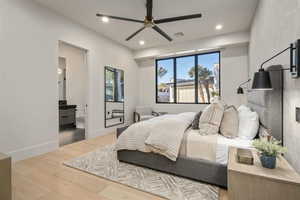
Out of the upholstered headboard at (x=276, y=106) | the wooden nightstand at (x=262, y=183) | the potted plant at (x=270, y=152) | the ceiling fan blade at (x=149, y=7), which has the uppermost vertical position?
the ceiling fan blade at (x=149, y=7)

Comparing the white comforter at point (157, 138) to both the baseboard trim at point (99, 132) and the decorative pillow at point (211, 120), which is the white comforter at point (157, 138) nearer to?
the decorative pillow at point (211, 120)

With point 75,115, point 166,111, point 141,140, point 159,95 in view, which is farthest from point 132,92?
point 141,140

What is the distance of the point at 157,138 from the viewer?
2.18 metres

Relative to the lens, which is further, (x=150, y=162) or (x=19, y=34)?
(x=19, y=34)

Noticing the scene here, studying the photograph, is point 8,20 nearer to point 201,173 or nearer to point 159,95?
point 201,173

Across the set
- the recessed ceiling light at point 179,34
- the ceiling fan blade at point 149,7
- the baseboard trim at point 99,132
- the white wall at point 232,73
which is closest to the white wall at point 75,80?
the baseboard trim at point 99,132

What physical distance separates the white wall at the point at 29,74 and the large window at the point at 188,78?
312 cm

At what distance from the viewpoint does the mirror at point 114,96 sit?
468 cm

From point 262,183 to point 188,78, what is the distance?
4.55m

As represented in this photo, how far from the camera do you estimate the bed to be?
170 centimetres

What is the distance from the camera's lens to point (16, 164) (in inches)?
99.6

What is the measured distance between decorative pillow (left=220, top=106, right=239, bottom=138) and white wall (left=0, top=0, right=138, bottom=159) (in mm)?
3306

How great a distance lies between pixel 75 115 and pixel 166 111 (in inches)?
133

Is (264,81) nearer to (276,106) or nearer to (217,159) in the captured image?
(276,106)
